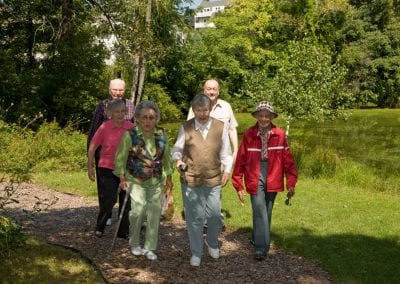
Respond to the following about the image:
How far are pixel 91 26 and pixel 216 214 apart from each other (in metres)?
16.7

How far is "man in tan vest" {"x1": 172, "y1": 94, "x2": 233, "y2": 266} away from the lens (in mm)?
5152

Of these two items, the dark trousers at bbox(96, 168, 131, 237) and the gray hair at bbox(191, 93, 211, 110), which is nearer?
the gray hair at bbox(191, 93, 211, 110)

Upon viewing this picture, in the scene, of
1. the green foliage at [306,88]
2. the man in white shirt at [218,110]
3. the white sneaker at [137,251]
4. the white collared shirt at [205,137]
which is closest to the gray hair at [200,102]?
the white collared shirt at [205,137]

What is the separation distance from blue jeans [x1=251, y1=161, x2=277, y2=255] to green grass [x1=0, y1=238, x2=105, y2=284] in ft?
6.19

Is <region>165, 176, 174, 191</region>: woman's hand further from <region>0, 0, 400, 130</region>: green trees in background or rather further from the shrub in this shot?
the shrub

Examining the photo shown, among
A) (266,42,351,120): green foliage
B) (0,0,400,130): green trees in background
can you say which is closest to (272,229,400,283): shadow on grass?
(0,0,400,130): green trees in background

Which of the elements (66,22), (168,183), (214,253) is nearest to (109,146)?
(168,183)

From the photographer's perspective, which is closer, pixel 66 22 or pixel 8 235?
pixel 8 235

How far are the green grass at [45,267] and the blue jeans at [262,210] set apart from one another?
6.19 feet

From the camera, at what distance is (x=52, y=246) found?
18.4 ft

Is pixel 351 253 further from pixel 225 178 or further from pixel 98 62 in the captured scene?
pixel 98 62

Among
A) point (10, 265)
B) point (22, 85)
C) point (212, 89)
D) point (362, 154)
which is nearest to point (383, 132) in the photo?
point (362, 154)

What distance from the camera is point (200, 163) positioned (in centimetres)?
516

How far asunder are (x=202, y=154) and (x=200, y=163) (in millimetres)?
100
